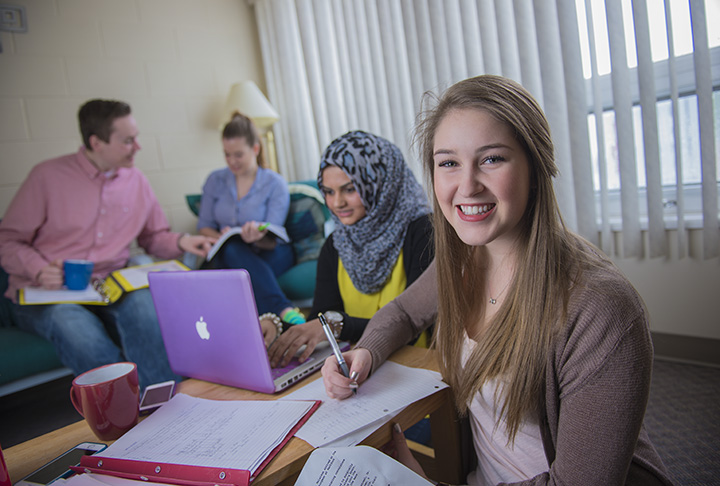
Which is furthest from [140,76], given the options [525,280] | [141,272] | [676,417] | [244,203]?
[676,417]

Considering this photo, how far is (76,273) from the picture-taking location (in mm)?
2061

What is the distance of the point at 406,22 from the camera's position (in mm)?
2578

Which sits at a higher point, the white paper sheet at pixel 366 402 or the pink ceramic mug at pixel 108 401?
the pink ceramic mug at pixel 108 401

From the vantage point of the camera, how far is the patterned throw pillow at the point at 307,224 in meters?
2.64

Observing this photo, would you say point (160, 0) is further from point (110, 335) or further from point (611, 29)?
point (611, 29)

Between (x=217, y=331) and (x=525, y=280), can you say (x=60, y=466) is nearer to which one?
(x=217, y=331)

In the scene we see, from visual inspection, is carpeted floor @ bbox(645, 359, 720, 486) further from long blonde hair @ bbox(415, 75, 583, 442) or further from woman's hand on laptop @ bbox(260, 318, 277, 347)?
woman's hand on laptop @ bbox(260, 318, 277, 347)

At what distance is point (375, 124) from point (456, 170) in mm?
2231

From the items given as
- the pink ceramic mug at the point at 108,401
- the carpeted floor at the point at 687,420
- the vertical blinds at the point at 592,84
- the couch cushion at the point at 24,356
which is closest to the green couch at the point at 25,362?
the couch cushion at the point at 24,356

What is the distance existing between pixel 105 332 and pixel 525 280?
1957 millimetres

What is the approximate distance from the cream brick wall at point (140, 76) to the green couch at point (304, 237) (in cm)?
100

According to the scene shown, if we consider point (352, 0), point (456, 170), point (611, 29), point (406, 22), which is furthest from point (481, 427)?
point (352, 0)

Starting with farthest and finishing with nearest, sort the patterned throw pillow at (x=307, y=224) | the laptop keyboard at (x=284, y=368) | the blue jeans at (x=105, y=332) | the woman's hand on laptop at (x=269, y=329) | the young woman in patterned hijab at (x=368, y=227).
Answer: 1. the patterned throw pillow at (x=307, y=224)
2. the blue jeans at (x=105, y=332)
3. the young woman in patterned hijab at (x=368, y=227)
4. the woman's hand on laptop at (x=269, y=329)
5. the laptop keyboard at (x=284, y=368)

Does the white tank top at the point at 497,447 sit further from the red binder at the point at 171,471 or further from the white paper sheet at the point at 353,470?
the red binder at the point at 171,471
